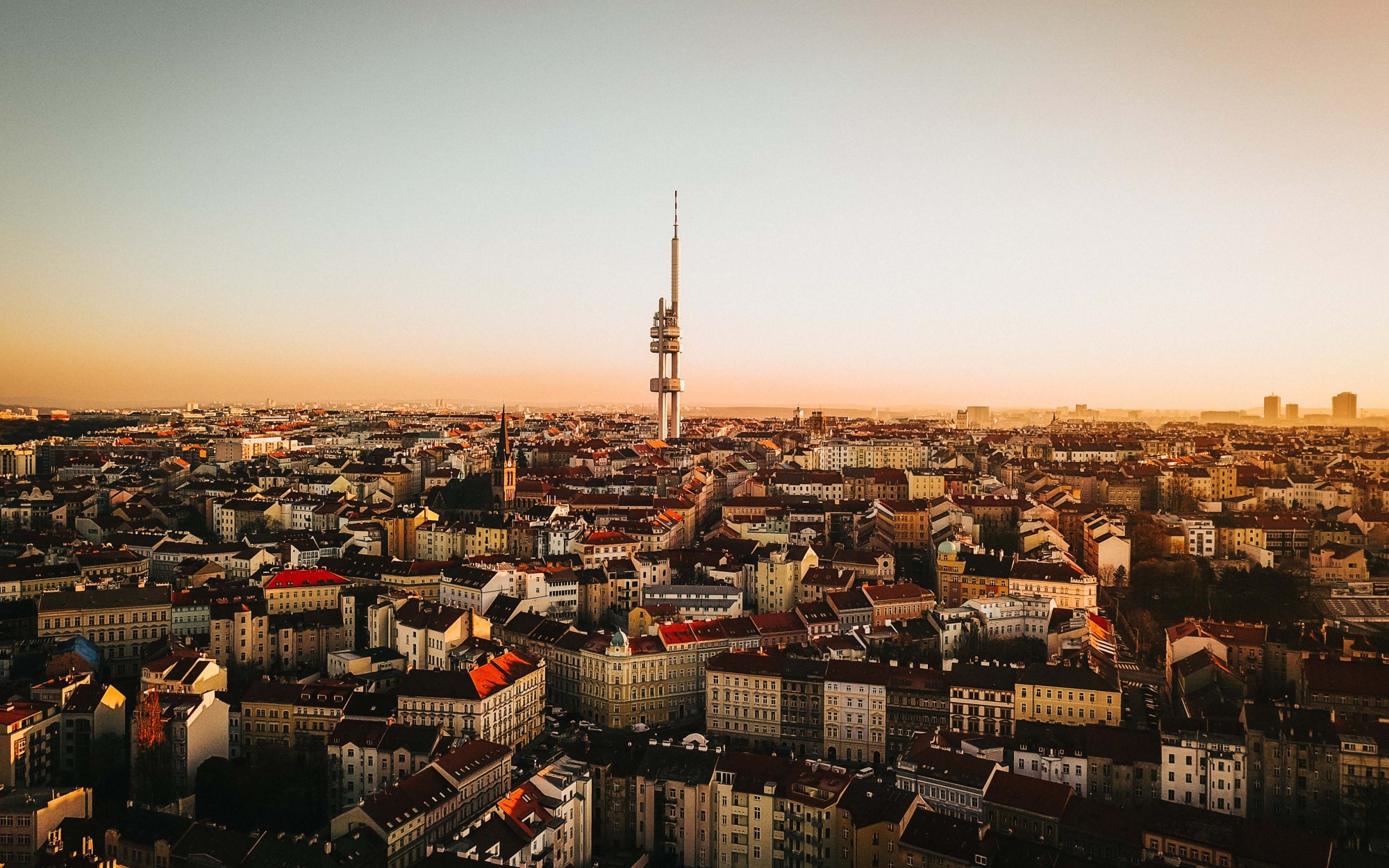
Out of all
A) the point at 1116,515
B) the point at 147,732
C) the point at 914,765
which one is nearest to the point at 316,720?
the point at 147,732

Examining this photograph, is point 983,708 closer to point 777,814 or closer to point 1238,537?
point 777,814

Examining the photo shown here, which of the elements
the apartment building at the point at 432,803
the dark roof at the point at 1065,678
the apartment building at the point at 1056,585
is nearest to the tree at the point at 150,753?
the apartment building at the point at 432,803

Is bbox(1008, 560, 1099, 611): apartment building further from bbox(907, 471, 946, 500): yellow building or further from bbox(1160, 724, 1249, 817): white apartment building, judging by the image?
bbox(907, 471, 946, 500): yellow building

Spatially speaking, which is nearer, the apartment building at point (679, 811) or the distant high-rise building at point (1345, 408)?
the apartment building at point (679, 811)

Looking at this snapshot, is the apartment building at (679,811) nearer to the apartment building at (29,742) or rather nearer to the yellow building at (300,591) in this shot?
the apartment building at (29,742)

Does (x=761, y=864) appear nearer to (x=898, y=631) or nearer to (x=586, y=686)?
(x=586, y=686)
